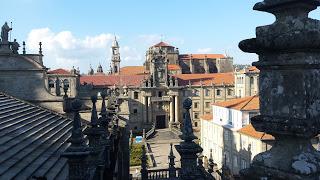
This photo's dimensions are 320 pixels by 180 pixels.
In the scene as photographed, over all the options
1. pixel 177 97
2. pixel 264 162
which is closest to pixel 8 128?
pixel 264 162

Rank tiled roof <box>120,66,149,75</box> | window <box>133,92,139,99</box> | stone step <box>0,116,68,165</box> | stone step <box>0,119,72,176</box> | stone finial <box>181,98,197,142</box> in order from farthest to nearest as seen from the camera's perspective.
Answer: tiled roof <box>120,66,149,75</box> → window <box>133,92,139,99</box> → stone step <box>0,116,68,165</box> → stone step <box>0,119,72,176</box> → stone finial <box>181,98,197,142</box>

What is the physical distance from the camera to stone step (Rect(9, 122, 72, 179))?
8.12 metres

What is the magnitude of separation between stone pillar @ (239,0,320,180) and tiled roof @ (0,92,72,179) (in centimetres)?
606

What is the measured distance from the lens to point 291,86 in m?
2.81

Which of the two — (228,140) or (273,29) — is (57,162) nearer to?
(273,29)

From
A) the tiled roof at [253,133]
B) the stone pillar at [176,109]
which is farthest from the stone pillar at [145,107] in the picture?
the tiled roof at [253,133]

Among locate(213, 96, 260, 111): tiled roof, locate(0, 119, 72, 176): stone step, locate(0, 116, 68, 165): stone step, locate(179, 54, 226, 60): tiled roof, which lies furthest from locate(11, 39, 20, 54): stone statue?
locate(179, 54, 226, 60): tiled roof

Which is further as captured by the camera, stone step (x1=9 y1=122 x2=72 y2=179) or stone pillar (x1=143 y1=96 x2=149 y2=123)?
stone pillar (x1=143 y1=96 x2=149 y2=123)

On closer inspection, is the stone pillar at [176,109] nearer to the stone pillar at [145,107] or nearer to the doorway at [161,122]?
the doorway at [161,122]

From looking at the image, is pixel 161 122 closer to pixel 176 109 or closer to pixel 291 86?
pixel 176 109

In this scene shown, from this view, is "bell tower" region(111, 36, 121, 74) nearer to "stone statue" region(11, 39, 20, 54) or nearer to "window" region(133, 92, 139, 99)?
"window" region(133, 92, 139, 99)

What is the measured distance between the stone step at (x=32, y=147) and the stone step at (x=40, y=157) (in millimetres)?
93

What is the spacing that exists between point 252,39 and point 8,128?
34.8 feet

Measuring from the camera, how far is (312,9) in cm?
284
